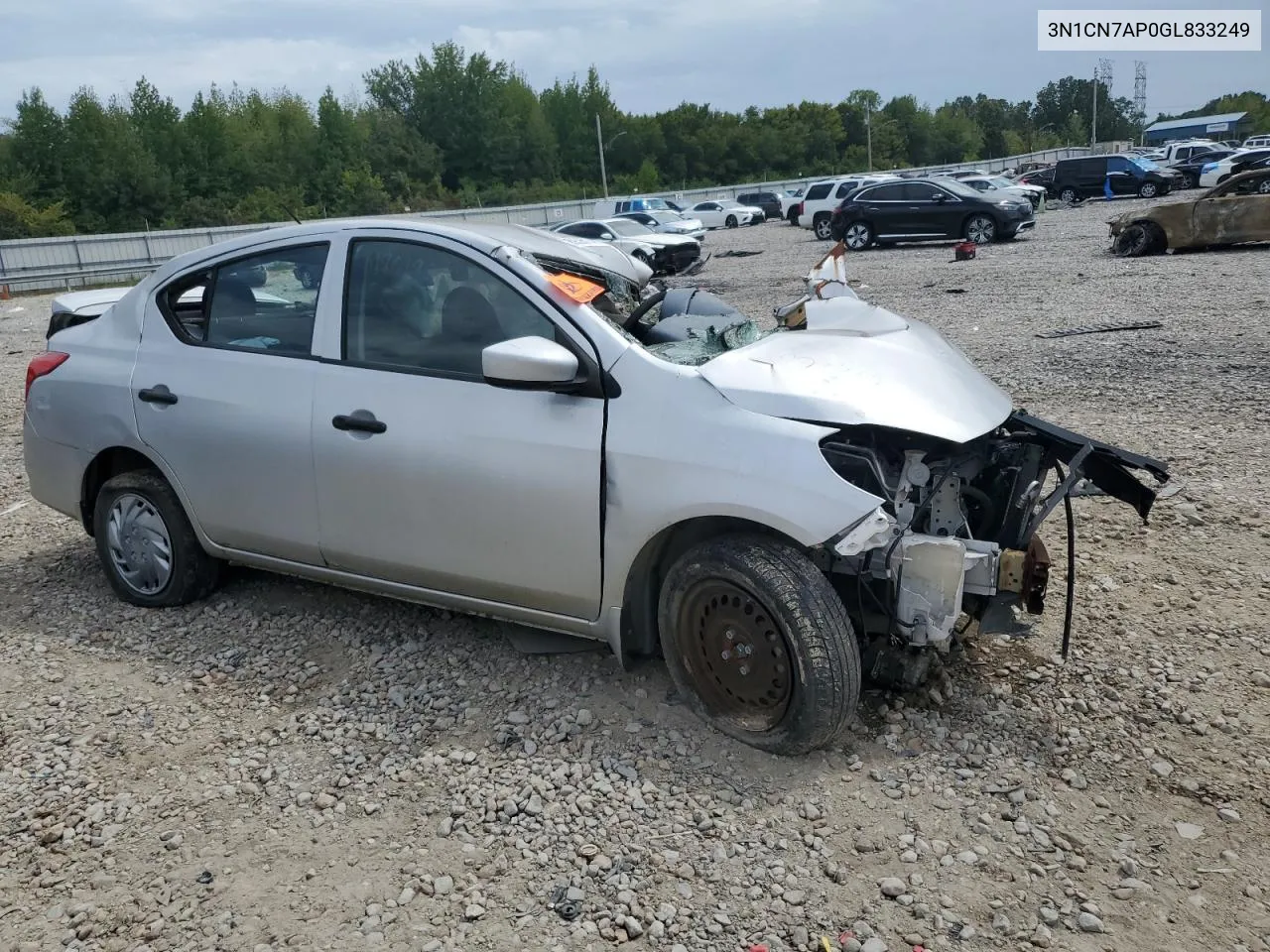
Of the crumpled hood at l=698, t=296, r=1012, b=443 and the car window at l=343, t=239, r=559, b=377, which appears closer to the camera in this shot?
the crumpled hood at l=698, t=296, r=1012, b=443

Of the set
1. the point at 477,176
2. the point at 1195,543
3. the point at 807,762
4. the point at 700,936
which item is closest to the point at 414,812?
the point at 700,936

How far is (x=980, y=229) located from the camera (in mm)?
22859

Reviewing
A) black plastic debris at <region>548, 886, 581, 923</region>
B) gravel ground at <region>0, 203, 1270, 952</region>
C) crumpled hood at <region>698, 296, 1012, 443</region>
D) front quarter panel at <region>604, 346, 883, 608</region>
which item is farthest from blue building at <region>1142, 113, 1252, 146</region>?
black plastic debris at <region>548, 886, 581, 923</region>

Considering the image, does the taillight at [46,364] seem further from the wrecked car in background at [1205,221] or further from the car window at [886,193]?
the car window at [886,193]

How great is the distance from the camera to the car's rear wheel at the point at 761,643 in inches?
123

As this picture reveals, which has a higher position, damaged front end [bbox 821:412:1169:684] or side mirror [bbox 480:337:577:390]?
side mirror [bbox 480:337:577:390]

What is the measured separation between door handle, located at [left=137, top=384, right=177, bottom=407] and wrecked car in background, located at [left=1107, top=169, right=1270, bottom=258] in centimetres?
1562

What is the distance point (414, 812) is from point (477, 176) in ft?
278

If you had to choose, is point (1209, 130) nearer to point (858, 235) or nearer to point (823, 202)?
point (823, 202)

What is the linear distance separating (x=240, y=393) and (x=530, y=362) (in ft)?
5.01

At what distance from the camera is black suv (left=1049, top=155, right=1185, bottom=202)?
110 feet

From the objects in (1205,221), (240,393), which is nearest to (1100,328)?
(1205,221)

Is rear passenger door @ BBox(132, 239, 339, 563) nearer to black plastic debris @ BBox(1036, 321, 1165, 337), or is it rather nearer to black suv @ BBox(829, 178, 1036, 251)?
black plastic debris @ BBox(1036, 321, 1165, 337)

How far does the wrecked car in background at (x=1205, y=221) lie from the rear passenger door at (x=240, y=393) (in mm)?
15278
